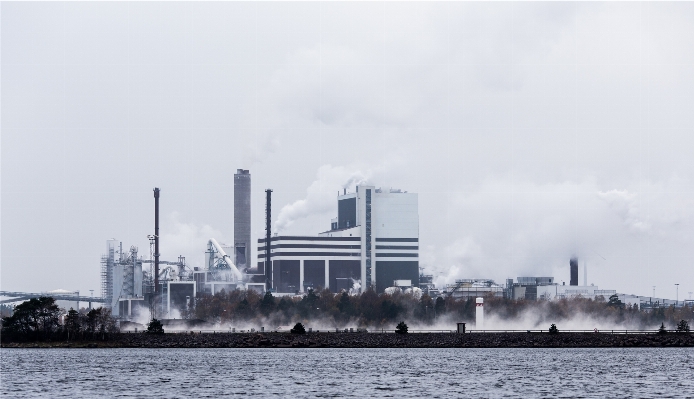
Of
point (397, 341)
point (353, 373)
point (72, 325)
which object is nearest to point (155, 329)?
point (72, 325)

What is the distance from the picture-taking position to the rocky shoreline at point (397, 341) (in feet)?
529

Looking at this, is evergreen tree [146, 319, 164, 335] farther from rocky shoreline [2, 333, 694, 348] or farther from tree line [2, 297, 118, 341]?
tree line [2, 297, 118, 341]

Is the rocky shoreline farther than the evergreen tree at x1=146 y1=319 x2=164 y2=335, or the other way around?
the evergreen tree at x1=146 y1=319 x2=164 y2=335

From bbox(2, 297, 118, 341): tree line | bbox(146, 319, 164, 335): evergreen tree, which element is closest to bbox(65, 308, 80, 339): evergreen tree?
bbox(2, 297, 118, 341): tree line

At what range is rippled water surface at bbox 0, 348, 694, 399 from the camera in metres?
83.6

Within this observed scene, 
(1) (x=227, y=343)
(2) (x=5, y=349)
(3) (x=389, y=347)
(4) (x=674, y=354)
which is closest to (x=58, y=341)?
Result: (2) (x=5, y=349)

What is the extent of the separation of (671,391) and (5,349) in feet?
339

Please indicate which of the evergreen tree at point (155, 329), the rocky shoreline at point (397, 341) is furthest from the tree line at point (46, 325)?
the evergreen tree at point (155, 329)

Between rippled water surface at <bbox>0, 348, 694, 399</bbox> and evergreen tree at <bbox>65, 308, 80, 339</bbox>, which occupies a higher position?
evergreen tree at <bbox>65, 308, 80, 339</bbox>

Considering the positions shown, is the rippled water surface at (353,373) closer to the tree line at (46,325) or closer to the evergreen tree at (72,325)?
the tree line at (46,325)

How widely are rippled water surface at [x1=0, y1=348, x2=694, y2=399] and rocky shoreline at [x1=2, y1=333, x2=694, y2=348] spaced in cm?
1007

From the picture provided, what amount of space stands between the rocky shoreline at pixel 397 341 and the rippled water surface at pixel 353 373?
10.1 m

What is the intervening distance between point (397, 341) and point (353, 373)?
6382cm

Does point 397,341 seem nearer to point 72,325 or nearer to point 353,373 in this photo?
point 72,325
